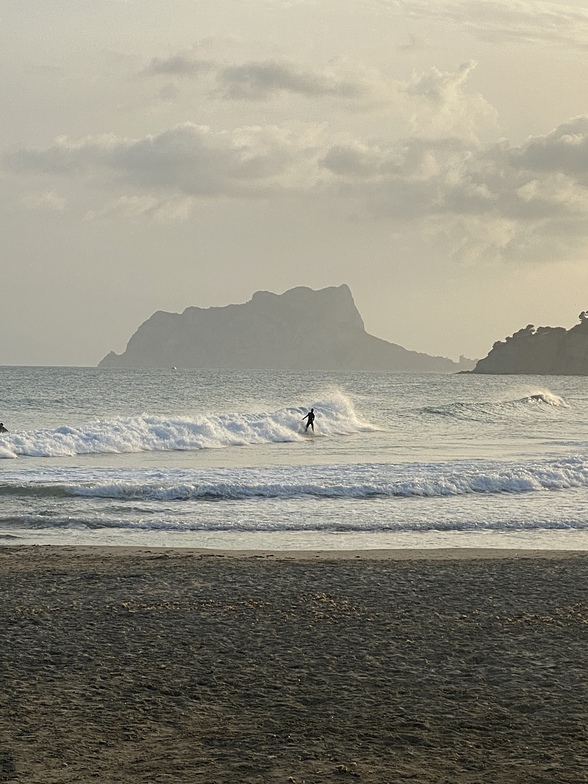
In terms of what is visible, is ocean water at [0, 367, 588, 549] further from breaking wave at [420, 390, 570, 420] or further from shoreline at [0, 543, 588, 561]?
breaking wave at [420, 390, 570, 420]

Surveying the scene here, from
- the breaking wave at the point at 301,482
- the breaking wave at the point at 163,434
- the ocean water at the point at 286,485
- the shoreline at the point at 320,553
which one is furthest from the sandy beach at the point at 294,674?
the breaking wave at the point at 163,434

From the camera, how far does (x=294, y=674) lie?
302 inches

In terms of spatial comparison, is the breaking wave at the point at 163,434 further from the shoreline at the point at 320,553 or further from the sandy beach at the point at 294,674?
the sandy beach at the point at 294,674

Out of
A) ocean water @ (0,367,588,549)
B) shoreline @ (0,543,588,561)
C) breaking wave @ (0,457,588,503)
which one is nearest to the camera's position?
shoreline @ (0,543,588,561)

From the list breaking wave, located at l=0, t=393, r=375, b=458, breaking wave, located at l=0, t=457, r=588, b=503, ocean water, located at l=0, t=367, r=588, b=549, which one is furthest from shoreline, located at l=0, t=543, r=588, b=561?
breaking wave, located at l=0, t=393, r=375, b=458

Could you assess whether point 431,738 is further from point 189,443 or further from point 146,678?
point 189,443

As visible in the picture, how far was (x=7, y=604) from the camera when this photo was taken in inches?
393

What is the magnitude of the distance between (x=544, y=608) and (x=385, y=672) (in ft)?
9.71

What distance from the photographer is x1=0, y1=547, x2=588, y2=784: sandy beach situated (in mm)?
5832

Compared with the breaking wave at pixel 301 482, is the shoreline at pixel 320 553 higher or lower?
lower

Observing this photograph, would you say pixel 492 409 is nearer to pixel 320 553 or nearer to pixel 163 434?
pixel 163 434

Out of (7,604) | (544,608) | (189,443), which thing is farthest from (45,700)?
(189,443)

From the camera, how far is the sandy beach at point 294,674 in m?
5.83

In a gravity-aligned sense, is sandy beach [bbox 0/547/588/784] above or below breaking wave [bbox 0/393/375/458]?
below
